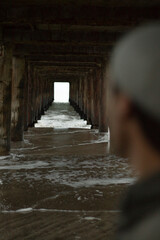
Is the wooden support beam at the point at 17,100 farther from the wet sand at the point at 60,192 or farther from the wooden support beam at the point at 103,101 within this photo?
the wooden support beam at the point at 103,101

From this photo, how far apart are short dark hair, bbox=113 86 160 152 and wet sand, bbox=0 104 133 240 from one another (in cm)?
317

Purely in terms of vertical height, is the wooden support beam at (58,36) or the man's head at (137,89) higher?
the wooden support beam at (58,36)

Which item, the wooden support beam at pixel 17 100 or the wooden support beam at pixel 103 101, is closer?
the wooden support beam at pixel 17 100

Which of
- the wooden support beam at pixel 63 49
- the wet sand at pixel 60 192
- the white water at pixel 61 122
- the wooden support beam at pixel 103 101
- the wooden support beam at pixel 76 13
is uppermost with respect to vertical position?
the wooden support beam at pixel 76 13

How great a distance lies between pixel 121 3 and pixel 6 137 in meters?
4.47

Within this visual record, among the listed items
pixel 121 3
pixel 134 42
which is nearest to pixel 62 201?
pixel 121 3

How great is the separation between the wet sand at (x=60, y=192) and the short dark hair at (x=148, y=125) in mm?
3169

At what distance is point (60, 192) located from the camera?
5582 millimetres

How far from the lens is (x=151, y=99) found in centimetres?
61

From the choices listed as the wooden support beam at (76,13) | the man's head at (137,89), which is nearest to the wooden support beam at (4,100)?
the wooden support beam at (76,13)

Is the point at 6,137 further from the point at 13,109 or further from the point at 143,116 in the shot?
the point at 143,116

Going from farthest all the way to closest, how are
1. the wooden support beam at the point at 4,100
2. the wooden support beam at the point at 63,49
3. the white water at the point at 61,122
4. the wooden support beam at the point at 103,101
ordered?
the white water at the point at 61,122, the wooden support beam at the point at 103,101, the wooden support beam at the point at 63,49, the wooden support beam at the point at 4,100

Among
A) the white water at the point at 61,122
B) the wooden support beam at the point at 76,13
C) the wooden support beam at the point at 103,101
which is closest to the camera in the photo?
the wooden support beam at the point at 76,13

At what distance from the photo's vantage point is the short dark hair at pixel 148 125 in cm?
64
